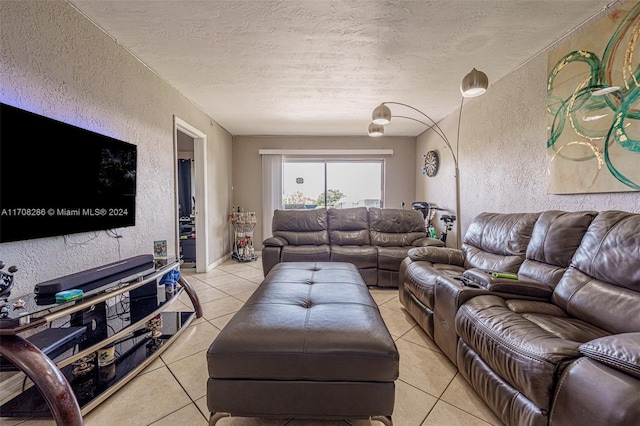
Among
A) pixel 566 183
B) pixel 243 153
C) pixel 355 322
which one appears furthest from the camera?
pixel 243 153

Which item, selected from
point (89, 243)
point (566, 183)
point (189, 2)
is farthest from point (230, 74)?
point (566, 183)

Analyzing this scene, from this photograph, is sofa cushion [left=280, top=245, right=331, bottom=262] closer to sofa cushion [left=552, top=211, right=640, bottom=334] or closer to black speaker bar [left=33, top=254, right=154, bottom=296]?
black speaker bar [left=33, top=254, right=154, bottom=296]

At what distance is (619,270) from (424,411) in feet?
3.96

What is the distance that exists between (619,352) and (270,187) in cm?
488

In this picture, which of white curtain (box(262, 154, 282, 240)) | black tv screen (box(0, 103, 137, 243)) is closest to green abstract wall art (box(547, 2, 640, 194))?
black tv screen (box(0, 103, 137, 243))

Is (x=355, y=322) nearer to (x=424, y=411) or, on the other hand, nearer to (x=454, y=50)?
(x=424, y=411)

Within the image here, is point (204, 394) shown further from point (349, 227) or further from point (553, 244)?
point (349, 227)

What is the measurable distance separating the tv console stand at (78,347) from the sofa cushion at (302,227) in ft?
6.05

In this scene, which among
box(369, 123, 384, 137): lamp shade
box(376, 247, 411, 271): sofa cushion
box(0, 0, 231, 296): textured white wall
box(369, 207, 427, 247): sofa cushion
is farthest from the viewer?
box(369, 207, 427, 247): sofa cushion

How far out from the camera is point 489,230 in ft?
7.69

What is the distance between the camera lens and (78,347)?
4.49 feet

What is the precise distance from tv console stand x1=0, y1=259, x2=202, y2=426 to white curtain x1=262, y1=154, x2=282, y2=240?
3206mm

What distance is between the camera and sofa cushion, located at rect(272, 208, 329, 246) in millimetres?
3688

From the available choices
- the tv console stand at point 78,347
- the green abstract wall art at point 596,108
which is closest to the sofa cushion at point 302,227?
the tv console stand at point 78,347
